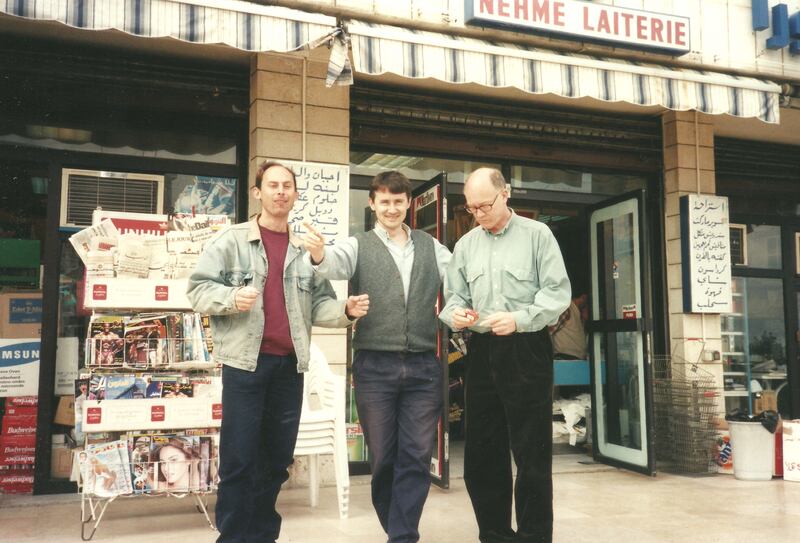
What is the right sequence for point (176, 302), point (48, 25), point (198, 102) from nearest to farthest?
point (176, 302)
point (48, 25)
point (198, 102)

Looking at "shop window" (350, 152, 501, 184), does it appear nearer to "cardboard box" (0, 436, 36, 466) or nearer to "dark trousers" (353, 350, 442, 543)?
"dark trousers" (353, 350, 442, 543)

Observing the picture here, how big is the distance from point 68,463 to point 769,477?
5.43m

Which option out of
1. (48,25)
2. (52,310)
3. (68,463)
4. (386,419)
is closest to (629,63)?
(386,419)

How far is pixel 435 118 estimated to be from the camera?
6133mm

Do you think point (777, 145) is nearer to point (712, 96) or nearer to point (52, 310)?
point (712, 96)

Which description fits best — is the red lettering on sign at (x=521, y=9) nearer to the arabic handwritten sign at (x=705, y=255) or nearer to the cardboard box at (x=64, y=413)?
the arabic handwritten sign at (x=705, y=255)

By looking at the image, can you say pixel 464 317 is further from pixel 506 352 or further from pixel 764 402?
pixel 764 402

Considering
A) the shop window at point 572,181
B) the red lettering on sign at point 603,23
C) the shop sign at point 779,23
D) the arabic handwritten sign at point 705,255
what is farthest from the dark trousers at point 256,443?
the shop sign at point 779,23

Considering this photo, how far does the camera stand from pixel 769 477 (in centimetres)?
579

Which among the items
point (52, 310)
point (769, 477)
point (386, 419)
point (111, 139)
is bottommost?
point (769, 477)

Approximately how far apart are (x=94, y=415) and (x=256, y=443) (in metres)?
1.31

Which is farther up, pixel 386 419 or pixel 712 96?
pixel 712 96

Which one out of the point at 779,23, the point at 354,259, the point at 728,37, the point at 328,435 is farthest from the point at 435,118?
the point at 779,23

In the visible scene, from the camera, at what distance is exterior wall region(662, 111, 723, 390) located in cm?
657
